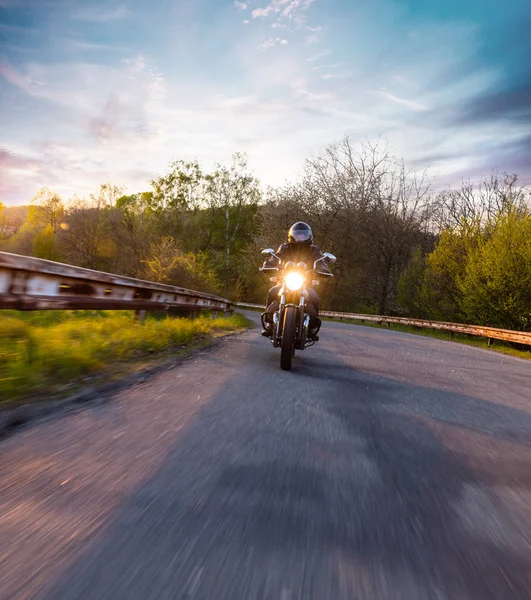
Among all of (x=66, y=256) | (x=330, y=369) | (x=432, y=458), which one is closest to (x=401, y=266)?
(x=66, y=256)

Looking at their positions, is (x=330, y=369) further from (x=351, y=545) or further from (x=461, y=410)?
(x=351, y=545)

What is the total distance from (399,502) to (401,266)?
39786 millimetres

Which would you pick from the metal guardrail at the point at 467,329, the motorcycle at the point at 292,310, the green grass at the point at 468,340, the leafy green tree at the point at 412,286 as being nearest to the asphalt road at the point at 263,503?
the motorcycle at the point at 292,310

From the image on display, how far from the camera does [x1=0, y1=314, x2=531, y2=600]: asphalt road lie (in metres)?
1.62

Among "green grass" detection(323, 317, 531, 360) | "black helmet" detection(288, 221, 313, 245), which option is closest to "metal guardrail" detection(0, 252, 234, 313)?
"black helmet" detection(288, 221, 313, 245)

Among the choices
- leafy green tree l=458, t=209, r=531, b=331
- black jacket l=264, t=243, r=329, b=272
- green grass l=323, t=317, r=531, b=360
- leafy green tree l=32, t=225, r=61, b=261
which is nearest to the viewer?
black jacket l=264, t=243, r=329, b=272

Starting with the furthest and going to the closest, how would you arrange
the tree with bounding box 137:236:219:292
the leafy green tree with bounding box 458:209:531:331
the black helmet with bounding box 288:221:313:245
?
the leafy green tree with bounding box 458:209:531:331, the tree with bounding box 137:236:219:292, the black helmet with bounding box 288:221:313:245

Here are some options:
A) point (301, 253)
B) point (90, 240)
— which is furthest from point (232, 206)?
point (301, 253)

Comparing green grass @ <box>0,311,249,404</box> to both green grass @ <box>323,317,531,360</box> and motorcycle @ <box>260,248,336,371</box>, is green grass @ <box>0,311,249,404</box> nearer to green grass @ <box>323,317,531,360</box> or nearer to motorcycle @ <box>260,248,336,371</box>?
motorcycle @ <box>260,248,336,371</box>

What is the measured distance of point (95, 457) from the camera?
2.77m

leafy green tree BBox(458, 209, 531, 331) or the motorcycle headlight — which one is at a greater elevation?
leafy green tree BBox(458, 209, 531, 331)

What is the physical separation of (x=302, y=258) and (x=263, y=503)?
5.72 meters

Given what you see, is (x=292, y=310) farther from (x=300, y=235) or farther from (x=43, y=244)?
(x=43, y=244)

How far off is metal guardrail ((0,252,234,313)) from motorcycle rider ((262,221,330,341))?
202 cm
